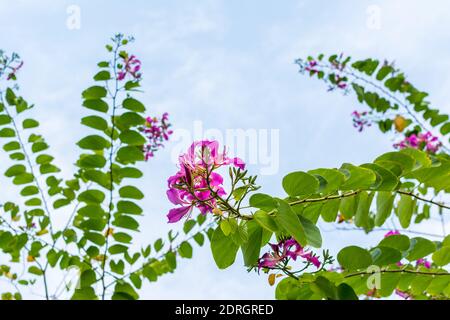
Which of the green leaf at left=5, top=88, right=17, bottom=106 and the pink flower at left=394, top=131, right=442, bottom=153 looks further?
the pink flower at left=394, top=131, right=442, bottom=153

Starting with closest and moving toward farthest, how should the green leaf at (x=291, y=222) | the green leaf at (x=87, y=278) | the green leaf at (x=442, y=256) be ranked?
the green leaf at (x=291, y=222) → the green leaf at (x=442, y=256) → the green leaf at (x=87, y=278)

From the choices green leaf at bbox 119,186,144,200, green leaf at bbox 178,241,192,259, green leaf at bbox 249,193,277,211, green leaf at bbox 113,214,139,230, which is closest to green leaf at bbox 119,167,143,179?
green leaf at bbox 119,186,144,200

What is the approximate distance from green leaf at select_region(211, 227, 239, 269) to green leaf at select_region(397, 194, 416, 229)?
61 cm

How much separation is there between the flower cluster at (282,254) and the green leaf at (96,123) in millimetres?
1504

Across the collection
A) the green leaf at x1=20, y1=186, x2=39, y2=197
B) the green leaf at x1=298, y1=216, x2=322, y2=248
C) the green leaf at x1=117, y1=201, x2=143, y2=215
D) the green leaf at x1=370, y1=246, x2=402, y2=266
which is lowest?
the green leaf at x1=370, y1=246, x2=402, y2=266

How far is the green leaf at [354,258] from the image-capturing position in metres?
0.97

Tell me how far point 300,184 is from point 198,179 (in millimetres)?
194

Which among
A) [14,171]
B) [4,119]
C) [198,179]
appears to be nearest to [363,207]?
[198,179]

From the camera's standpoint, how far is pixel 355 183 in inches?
39.7

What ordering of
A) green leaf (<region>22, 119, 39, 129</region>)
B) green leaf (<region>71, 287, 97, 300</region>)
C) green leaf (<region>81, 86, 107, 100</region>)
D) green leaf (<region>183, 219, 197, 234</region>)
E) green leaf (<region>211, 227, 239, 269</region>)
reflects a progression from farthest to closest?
1. green leaf (<region>22, 119, 39, 129</region>)
2. green leaf (<region>183, 219, 197, 234</region>)
3. green leaf (<region>81, 86, 107, 100</region>)
4. green leaf (<region>71, 287, 97, 300</region>)
5. green leaf (<region>211, 227, 239, 269</region>)

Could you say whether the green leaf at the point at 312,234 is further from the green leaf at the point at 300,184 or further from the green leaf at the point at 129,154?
the green leaf at the point at 129,154

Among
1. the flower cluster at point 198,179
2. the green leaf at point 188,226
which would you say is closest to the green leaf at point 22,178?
the green leaf at point 188,226

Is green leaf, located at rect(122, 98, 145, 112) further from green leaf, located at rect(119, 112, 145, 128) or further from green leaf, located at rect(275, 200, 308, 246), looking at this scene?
green leaf, located at rect(275, 200, 308, 246)

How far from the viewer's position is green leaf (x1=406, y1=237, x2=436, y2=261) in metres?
1.20
